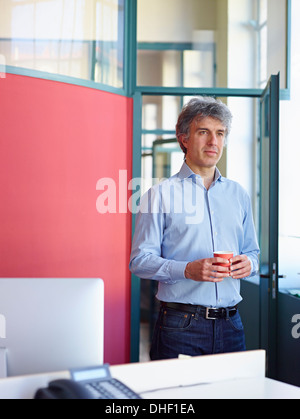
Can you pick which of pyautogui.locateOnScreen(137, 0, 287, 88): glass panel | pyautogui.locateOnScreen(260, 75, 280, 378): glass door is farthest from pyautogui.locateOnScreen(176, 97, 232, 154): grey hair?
pyautogui.locateOnScreen(137, 0, 287, 88): glass panel

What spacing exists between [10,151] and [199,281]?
65.4 inches

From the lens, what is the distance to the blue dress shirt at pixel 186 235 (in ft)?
7.00

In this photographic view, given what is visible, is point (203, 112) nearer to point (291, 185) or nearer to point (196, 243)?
point (196, 243)

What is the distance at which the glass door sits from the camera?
10.8ft

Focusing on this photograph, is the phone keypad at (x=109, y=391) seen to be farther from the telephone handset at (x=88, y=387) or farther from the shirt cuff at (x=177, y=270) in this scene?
the shirt cuff at (x=177, y=270)

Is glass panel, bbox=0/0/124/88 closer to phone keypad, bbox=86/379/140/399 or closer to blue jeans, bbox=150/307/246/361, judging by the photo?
blue jeans, bbox=150/307/246/361

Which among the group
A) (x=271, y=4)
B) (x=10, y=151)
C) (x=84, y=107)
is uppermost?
(x=271, y=4)

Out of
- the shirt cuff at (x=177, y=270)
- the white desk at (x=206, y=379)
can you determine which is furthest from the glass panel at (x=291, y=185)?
the white desk at (x=206, y=379)

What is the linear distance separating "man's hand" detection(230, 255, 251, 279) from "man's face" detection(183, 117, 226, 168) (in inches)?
19.0

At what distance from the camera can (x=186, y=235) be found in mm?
2195

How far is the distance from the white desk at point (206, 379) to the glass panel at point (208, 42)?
2.97 meters

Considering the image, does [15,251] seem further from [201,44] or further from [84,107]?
[201,44]

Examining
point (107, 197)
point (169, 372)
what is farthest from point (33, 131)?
point (169, 372)

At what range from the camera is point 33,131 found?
3.28 meters
